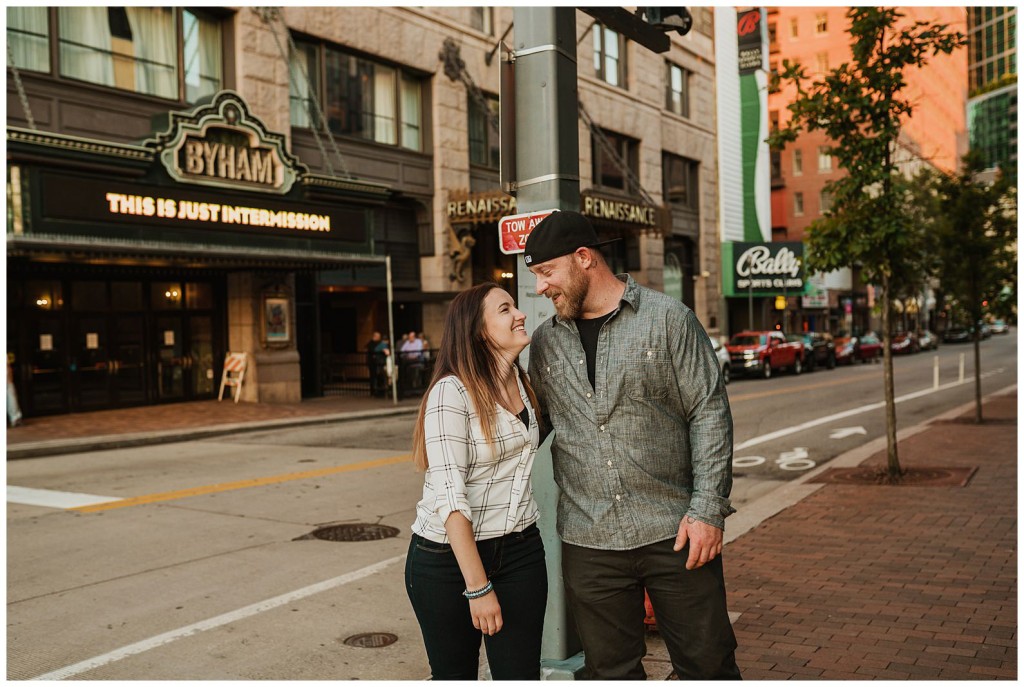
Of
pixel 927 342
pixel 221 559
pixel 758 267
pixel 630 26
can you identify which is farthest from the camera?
pixel 927 342

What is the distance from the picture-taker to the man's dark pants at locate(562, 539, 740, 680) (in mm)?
3139

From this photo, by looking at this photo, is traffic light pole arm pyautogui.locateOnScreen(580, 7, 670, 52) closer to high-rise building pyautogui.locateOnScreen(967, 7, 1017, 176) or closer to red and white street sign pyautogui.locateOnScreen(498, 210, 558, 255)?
red and white street sign pyautogui.locateOnScreen(498, 210, 558, 255)

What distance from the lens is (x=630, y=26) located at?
16.4 ft

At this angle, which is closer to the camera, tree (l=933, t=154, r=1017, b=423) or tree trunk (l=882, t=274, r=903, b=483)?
tree trunk (l=882, t=274, r=903, b=483)

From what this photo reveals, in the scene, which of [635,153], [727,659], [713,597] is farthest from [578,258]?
[635,153]

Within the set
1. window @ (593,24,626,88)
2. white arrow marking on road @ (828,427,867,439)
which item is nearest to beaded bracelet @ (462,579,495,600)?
white arrow marking on road @ (828,427,867,439)

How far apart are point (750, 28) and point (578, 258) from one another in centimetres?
4494

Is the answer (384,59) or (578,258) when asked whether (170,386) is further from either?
(578,258)

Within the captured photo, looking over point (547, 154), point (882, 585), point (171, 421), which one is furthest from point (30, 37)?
point (882, 585)

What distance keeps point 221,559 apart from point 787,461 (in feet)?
25.9

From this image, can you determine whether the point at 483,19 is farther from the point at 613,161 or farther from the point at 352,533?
the point at 352,533

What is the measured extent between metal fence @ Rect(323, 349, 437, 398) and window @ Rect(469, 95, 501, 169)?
7054 millimetres

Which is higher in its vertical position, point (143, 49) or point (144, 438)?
point (143, 49)

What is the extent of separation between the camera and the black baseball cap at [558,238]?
10.6 ft
